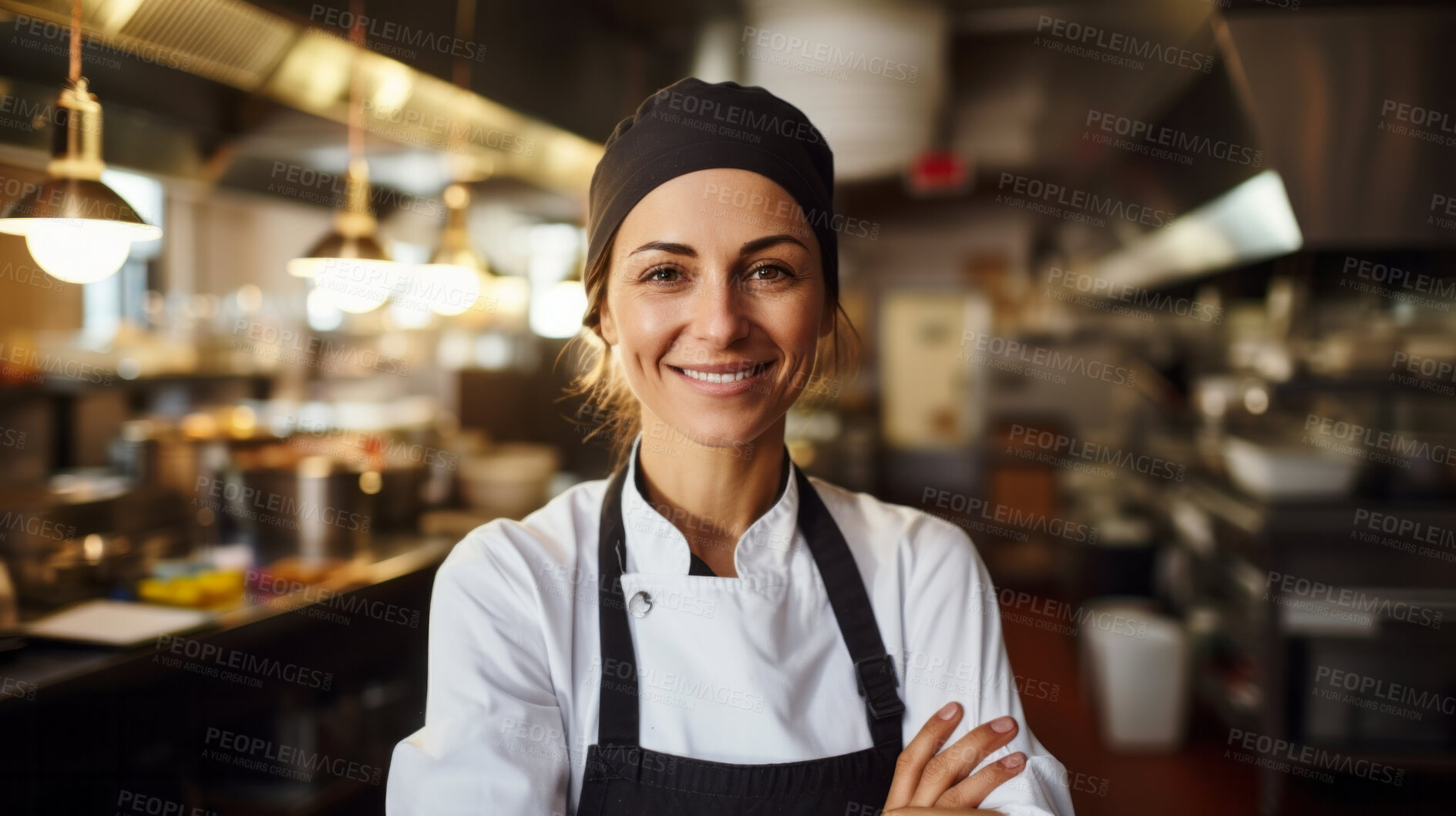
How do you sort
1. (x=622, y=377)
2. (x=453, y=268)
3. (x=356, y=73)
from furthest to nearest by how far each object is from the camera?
(x=453, y=268) → (x=356, y=73) → (x=622, y=377)

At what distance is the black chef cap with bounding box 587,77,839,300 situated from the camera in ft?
4.01

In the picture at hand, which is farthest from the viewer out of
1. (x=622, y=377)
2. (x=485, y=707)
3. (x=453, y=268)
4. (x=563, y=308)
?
(x=563, y=308)

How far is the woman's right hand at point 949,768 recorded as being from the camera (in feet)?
3.72

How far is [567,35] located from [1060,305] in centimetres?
576

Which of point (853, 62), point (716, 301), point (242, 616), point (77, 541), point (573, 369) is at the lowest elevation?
point (242, 616)

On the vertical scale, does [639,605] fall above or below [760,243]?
below

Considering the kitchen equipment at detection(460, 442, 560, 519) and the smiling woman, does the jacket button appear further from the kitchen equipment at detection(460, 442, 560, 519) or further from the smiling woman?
the kitchen equipment at detection(460, 442, 560, 519)

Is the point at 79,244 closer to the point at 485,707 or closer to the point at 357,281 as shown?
the point at 357,281

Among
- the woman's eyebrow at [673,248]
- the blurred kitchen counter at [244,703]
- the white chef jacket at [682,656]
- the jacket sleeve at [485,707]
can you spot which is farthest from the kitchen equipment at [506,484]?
the woman's eyebrow at [673,248]

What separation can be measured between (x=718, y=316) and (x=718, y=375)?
78mm

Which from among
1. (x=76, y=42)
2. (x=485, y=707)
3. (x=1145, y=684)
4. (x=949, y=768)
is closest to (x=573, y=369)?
(x=76, y=42)

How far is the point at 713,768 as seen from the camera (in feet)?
3.95

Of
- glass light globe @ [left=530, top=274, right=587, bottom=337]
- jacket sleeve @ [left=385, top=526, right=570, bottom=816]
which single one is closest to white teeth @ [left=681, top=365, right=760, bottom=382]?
jacket sleeve @ [left=385, top=526, right=570, bottom=816]

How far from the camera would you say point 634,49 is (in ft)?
10.8
